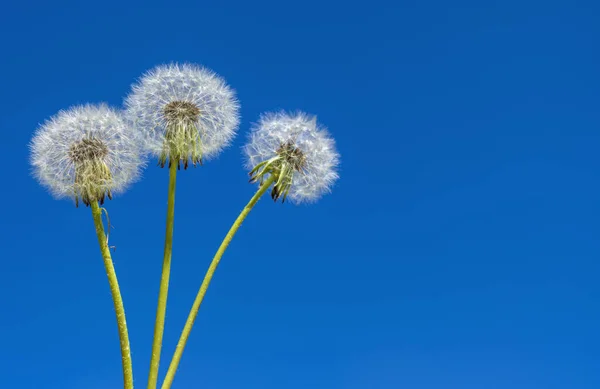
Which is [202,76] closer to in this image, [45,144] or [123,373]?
[45,144]

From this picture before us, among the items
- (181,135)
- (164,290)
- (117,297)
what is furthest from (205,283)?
(181,135)

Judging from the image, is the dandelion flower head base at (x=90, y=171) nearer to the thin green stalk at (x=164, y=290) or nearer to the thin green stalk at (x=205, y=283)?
the thin green stalk at (x=164, y=290)

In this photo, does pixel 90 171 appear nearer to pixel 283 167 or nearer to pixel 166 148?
pixel 166 148

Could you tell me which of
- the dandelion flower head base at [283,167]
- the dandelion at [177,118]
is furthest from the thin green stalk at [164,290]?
the dandelion flower head base at [283,167]

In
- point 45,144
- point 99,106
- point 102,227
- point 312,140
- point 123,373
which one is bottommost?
point 123,373

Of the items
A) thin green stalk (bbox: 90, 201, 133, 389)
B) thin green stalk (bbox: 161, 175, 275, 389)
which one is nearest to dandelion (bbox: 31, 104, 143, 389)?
thin green stalk (bbox: 90, 201, 133, 389)

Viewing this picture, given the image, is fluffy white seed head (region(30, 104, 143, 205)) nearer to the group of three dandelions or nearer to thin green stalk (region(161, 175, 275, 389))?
the group of three dandelions

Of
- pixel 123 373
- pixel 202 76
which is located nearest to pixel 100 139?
pixel 202 76
